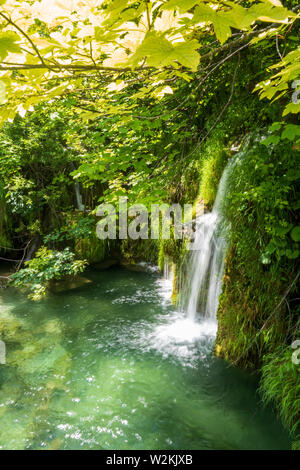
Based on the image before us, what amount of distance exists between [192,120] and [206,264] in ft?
7.26

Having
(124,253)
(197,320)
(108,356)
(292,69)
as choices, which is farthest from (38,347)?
(292,69)

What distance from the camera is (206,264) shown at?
15.2ft

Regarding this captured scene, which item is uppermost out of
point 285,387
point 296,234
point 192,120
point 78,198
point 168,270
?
point 192,120

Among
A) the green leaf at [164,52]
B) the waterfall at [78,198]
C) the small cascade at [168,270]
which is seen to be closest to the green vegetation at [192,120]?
the green leaf at [164,52]

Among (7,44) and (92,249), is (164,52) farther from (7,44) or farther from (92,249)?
(92,249)

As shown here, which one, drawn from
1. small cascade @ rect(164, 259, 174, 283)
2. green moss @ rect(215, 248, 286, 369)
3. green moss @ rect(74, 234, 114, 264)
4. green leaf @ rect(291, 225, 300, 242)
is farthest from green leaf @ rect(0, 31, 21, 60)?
green moss @ rect(74, 234, 114, 264)

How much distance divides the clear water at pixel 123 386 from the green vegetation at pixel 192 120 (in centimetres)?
38

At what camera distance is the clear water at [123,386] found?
2758 millimetres

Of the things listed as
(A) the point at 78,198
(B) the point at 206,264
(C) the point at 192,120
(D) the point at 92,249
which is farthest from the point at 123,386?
(A) the point at 78,198

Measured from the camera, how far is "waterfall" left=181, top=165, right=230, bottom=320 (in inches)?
174

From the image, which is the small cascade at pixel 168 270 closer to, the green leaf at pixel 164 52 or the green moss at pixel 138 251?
the green moss at pixel 138 251

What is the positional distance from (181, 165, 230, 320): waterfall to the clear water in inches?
11.7

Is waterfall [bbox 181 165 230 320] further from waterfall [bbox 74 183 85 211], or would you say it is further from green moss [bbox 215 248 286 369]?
waterfall [bbox 74 183 85 211]

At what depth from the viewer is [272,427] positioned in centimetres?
272
